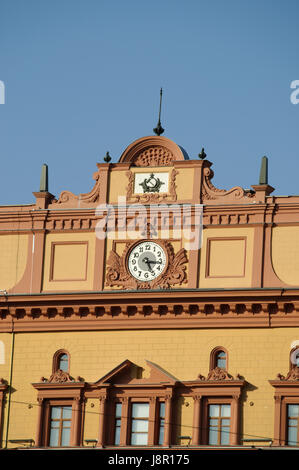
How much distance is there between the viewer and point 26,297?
261 ft

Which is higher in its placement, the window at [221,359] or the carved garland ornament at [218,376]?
the window at [221,359]

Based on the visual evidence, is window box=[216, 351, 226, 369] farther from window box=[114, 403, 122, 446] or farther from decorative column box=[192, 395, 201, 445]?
window box=[114, 403, 122, 446]

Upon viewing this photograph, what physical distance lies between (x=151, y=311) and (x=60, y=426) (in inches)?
193

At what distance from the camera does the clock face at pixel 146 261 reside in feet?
259

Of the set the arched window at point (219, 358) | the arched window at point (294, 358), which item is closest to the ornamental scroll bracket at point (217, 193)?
the arched window at point (219, 358)

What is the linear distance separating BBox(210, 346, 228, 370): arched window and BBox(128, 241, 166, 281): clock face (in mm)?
3377

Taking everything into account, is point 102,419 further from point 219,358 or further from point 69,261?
point 69,261

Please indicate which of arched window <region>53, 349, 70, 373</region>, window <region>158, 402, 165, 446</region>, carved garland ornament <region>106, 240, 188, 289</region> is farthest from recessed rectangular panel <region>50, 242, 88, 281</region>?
window <region>158, 402, 165, 446</region>

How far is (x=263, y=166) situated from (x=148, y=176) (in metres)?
4.05

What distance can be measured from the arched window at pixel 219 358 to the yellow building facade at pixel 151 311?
0.04m

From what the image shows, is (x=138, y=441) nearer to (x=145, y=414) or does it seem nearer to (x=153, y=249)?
(x=145, y=414)

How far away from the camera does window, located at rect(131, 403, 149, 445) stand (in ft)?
254

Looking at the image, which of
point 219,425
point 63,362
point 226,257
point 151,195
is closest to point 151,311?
point 226,257

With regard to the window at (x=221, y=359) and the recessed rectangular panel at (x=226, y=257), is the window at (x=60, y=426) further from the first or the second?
the recessed rectangular panel at (x=226, y=257)
